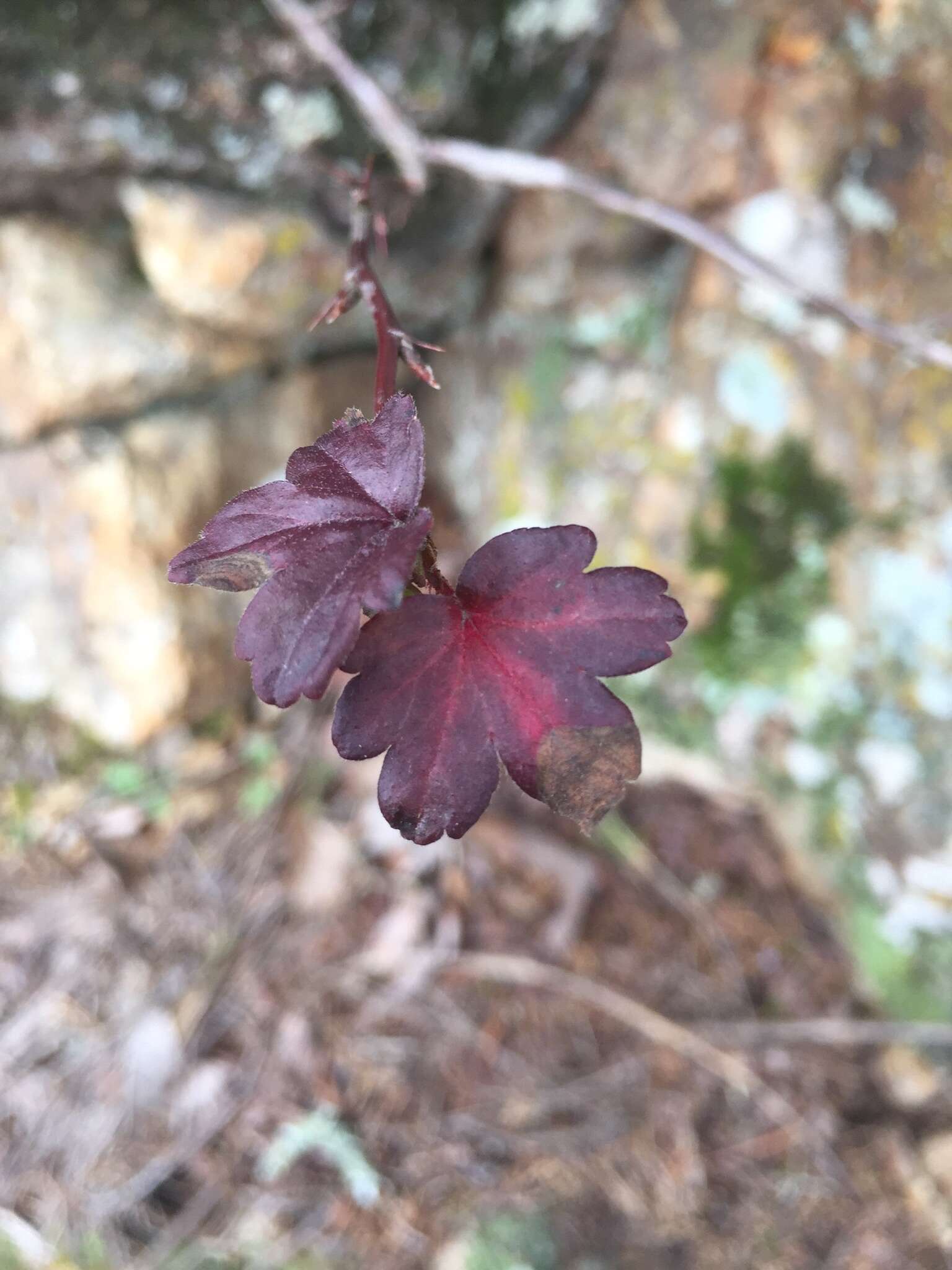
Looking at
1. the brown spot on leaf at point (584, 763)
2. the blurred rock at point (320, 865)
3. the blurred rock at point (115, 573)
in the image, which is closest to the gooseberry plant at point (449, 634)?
the brown spot on leaf at point (584, 763)

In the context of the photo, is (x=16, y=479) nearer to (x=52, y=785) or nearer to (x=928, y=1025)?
(x=52, y=785)

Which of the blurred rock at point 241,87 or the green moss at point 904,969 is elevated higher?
the blurred rock at point 241,87

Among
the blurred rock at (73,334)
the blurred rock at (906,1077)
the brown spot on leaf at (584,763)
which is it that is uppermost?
the blurred rock at (73,334)

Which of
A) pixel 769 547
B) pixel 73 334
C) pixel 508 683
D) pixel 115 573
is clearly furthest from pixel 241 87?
pixel 508 683

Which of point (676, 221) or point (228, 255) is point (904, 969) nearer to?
point (676, 221)

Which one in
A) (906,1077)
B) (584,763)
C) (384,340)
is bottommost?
(906,1077)

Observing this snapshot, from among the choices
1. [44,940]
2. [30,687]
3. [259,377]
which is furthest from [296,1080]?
[259,377]

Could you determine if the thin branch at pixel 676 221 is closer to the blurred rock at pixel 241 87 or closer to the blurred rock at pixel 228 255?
the blurred rock at pixel 241 87
